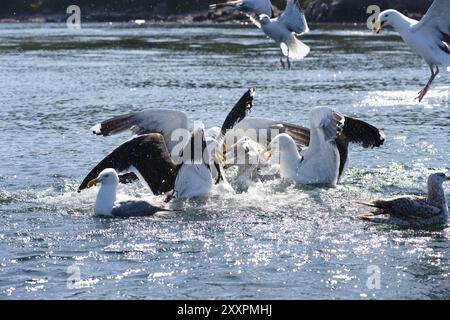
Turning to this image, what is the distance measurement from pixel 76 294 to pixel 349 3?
69.6 meters

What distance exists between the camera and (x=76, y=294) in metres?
9.80

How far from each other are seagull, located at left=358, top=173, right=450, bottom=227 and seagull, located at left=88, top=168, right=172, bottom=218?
2847mm

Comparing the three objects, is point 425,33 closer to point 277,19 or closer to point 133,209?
point 277,19

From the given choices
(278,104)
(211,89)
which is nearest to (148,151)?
(278,104)

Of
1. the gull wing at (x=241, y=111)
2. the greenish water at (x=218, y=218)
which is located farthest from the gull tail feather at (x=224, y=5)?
the greenish water at (x=218, y=218)

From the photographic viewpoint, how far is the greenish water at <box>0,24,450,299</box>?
10242 mm

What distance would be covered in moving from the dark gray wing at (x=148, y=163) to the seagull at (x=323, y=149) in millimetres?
2016

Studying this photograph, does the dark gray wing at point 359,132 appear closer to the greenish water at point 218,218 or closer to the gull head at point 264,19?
the greenish water at point 218,218

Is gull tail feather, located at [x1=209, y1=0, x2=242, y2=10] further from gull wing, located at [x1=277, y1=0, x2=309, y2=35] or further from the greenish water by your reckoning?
the greenish water

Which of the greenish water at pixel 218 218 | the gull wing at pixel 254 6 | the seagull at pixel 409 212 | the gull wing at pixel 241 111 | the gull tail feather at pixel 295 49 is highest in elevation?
the gull wing at pixel 254 6

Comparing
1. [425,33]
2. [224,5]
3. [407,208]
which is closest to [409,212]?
[407,208]

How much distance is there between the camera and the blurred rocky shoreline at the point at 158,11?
77.1 m

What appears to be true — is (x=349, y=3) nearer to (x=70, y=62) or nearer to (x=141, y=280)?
(x=70, y=62)

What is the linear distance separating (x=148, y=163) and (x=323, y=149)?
2701 mm
